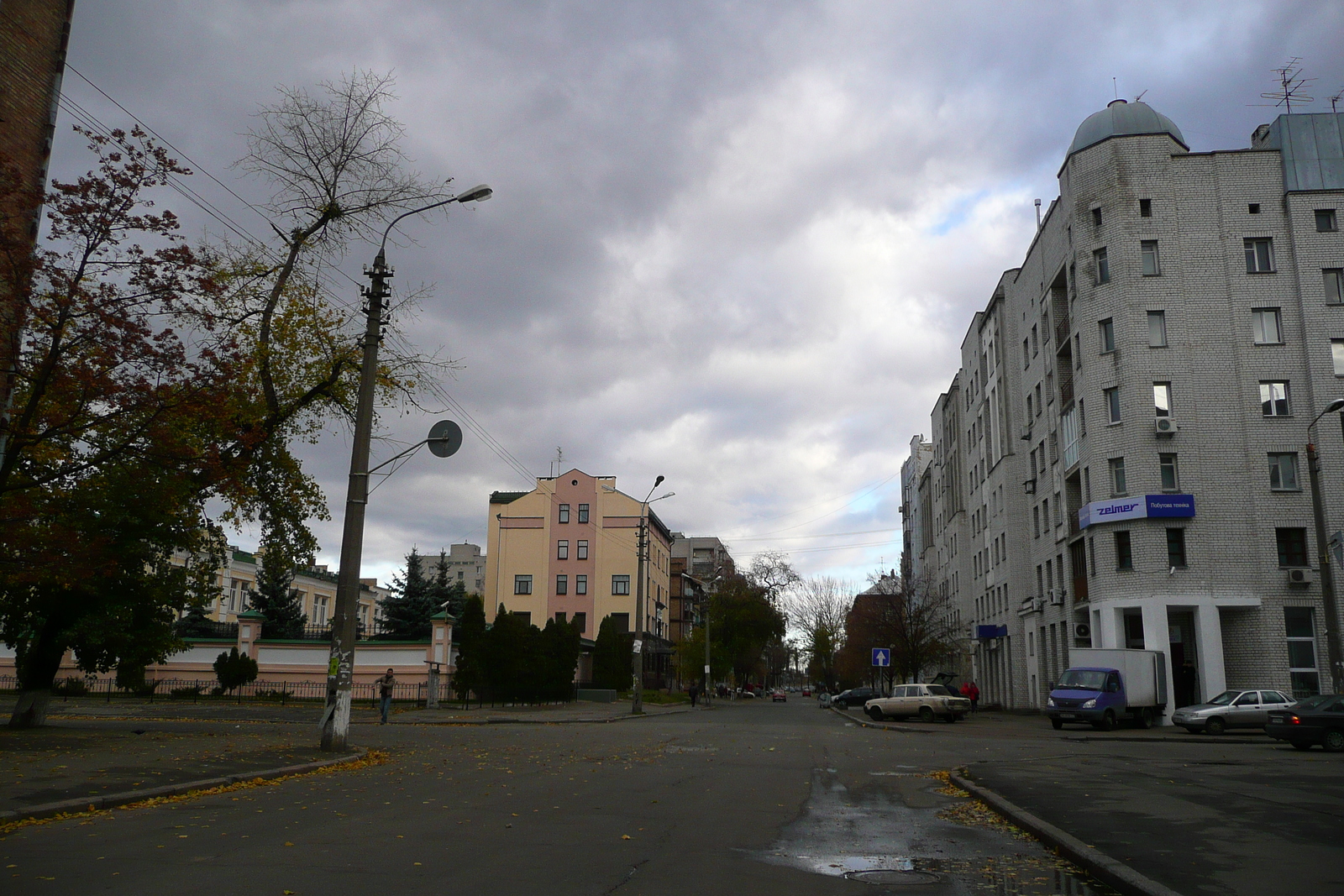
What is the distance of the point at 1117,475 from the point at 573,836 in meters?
35.6

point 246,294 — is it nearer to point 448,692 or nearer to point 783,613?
point 448,692

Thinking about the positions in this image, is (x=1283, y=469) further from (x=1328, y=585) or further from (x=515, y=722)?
(x=515, y=722)

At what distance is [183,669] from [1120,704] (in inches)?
1419

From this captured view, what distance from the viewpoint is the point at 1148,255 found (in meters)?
40.0

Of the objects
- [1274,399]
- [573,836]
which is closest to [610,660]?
[1274,399]

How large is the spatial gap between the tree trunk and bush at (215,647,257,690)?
19.2 meters

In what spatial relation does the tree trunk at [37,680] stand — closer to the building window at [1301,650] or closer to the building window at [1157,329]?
the building window at [1157,329]

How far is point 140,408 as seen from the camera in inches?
633

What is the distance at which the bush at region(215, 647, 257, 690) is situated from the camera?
38438 millimetres

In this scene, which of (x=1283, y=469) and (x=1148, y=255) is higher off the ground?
(x=1148, y=255)

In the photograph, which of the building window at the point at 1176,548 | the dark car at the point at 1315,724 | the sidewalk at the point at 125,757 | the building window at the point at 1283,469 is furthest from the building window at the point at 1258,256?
the sidewalk at the point at 125,757

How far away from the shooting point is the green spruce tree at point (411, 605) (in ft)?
186

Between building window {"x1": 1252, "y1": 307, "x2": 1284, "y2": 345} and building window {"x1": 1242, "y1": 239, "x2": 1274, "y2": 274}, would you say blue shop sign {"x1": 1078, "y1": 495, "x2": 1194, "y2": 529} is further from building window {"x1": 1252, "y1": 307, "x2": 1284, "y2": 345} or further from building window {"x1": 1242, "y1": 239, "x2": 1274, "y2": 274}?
building window {"x1": 1242, "y1": 239, "x2": 1274, "y2": 274}

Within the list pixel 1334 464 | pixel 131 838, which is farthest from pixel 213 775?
pixel 1334 464
